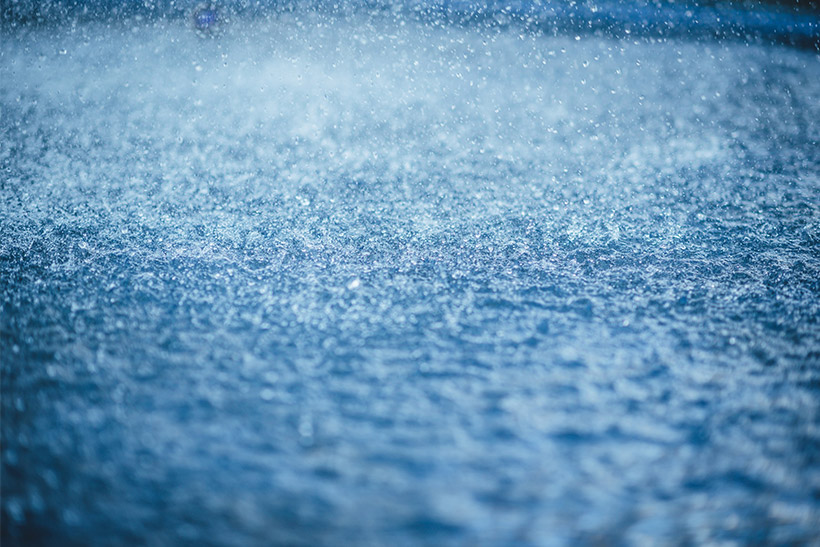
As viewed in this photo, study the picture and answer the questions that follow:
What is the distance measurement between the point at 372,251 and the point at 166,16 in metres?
0.94

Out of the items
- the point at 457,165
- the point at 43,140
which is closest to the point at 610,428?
the point at 457,165

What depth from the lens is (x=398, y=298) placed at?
56 centimetres

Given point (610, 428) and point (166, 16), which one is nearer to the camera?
point (610, 428)

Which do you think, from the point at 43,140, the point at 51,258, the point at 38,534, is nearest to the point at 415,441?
the point at 38,534

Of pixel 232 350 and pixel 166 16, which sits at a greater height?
pixel 166 16

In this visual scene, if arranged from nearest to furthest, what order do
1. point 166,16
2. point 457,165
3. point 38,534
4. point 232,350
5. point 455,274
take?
point 38,534 → point 232,350 → point 455,274 → point 457,165 → point 166,16

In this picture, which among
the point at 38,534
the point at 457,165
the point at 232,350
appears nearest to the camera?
the point at 38,534

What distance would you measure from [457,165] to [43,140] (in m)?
0.73

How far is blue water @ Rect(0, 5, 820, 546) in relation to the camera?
36 cm

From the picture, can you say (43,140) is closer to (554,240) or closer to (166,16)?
(166,16)

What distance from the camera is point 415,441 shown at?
1.30 feet

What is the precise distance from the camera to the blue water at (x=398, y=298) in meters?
0.36

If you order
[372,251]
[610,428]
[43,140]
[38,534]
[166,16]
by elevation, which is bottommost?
[38,534]

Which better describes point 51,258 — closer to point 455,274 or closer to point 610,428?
point 455,274
